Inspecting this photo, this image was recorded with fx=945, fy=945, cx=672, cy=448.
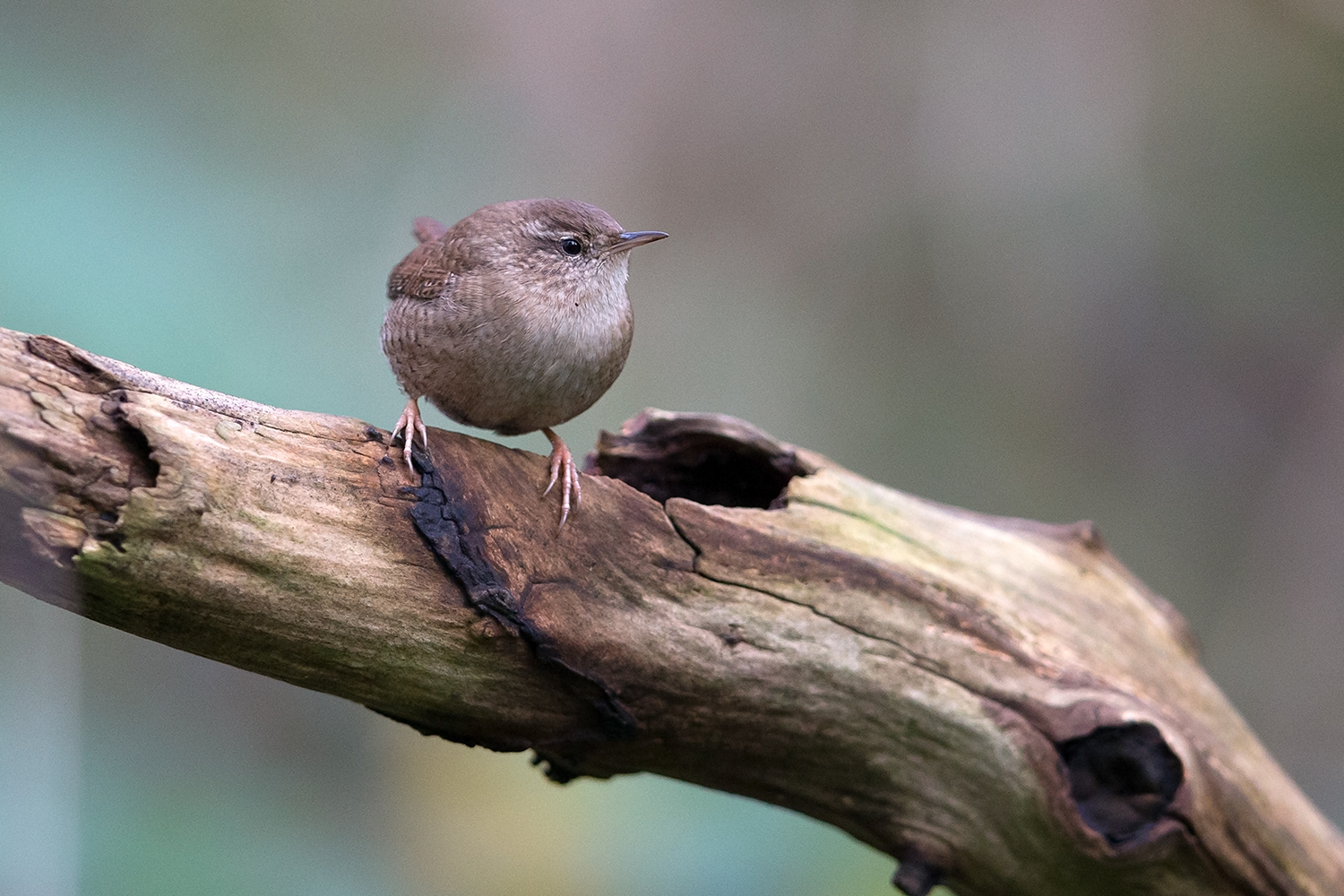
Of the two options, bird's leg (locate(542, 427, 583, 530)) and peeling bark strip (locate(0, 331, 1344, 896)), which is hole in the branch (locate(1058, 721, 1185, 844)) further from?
bird's leg (locate(542, 427, 583, 530))

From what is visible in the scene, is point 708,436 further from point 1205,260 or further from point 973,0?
point 1205,260

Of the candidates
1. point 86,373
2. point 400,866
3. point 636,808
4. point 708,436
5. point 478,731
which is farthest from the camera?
point 636,808

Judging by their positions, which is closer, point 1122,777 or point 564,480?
point 564,480

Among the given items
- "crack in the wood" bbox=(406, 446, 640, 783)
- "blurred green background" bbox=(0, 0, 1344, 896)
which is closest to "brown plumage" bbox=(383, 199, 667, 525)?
"crack in the wood" bbox=(406, 446, 640, 783)

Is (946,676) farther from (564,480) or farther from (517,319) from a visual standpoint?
(517,319)

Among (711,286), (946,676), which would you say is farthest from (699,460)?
(711,286)

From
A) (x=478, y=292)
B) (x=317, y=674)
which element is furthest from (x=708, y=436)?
(x=317, y=674)
